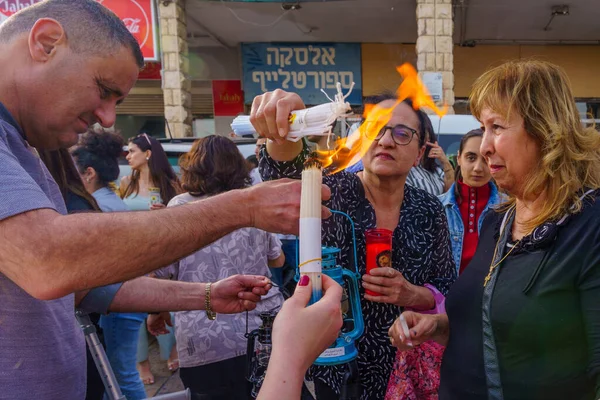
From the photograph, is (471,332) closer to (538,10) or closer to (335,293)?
(335,293)

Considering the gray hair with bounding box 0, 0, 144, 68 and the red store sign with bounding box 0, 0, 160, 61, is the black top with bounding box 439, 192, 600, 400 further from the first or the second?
the red store sign with bounding box 0, 0, 160, 61

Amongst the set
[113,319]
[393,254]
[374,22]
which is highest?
[374,22]

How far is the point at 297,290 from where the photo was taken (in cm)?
114

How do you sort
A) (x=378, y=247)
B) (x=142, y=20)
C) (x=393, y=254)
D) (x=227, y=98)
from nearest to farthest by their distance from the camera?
(x=378, y=247)
(x=393, y=254)
(x=142, y=20)
(x=227, y=98)

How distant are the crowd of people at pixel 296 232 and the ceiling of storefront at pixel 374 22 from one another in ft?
29.6

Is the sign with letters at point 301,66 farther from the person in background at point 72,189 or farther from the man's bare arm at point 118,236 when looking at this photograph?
the man's bare arm at point 118,236

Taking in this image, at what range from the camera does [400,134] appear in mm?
2225

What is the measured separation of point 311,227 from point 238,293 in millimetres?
813

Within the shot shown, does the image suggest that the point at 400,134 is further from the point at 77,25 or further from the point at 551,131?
the point at 77,25

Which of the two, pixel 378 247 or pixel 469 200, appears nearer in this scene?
pixel 378 247

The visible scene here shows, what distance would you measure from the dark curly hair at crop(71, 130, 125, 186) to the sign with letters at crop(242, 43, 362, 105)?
8.52 meters

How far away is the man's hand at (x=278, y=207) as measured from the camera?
4.08 feet

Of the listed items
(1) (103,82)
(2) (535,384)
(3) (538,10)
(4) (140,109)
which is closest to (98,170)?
(1) (103,82)

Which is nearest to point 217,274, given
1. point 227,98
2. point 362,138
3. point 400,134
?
point 400,134
